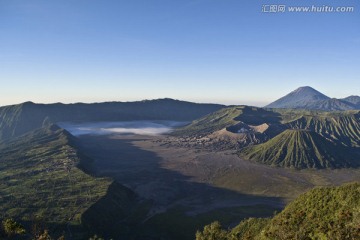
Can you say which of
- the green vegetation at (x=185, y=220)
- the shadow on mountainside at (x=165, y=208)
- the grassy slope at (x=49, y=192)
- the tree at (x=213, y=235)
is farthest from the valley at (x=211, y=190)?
the tree at (x=213, y=235)

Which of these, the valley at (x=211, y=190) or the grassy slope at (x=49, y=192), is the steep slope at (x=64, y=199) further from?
the valley at (x=211, y=190)

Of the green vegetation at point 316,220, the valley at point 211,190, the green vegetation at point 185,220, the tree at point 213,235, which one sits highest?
the green vegetation at point 316,220

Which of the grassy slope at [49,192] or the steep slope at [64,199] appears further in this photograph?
the grassy slope at [49,192]

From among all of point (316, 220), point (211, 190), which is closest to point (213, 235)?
point (316, 220)

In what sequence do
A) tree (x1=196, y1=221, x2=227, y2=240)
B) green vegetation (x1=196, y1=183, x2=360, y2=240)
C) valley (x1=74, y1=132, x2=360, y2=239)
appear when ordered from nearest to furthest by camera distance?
1. green vegetation (x1=196, y1=183, x2=360, y2=240)
2. tree (x1=196, y1=221, x2=227, y2=240)
3. valley (x1=74, y1=132, x2=360, y2=239)

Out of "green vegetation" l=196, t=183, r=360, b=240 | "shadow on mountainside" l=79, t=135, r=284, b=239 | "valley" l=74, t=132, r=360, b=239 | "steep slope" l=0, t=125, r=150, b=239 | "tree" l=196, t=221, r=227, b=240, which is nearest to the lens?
"green vegetation" l=196, t=183, r=360, b=240

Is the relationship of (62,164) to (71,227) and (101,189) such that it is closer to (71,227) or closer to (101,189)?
(101,189)

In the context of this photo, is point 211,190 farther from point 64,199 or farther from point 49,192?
point 49,192

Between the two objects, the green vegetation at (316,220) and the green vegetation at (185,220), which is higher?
the green vegetation at (316,220)

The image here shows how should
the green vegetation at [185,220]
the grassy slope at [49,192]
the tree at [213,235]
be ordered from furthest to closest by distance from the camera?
the grassy slope at [49,192]
the green vegetation at [185,220]
the tree at [213,235]

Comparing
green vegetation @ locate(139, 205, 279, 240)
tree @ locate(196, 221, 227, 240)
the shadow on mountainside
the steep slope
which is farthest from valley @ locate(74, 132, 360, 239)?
tree @ locate(196, 221, 227, 240)

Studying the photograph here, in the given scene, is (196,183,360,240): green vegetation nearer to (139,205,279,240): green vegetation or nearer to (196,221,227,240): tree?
(196,221,227,240): tree
